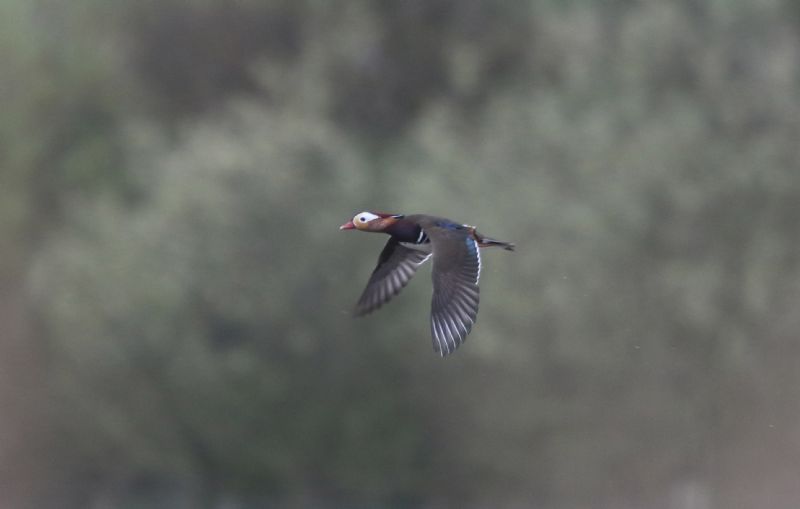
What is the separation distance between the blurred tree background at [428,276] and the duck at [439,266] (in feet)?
29.8

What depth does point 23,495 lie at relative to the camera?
25062 mm

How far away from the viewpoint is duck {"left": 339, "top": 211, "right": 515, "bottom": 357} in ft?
32.6

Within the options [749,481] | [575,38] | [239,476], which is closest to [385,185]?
[575,38]

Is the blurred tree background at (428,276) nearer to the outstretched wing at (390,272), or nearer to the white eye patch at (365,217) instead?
the outstretched wing at (390,272)

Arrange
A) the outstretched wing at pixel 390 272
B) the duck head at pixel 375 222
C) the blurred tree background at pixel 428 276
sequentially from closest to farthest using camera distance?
the duck head at pixel 375 222 → the outstretched wing at pixel 390 272 → the blurred tree background at pixel 428 276

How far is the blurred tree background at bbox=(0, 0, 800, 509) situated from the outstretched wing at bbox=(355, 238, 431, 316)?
905 centimetres

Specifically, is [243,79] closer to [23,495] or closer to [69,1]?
[69,1]

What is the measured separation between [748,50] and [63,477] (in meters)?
13.8

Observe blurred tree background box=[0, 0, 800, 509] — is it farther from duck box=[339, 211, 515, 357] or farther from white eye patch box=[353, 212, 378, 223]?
white eye patch box=[353, 212, 378, 223]

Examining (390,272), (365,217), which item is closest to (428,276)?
(390,272)

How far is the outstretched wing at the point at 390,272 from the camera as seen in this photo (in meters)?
11.1

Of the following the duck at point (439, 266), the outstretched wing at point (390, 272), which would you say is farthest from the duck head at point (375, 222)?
the outstretched wing at point (390, 272)

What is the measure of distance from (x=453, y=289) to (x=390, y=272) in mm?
1185

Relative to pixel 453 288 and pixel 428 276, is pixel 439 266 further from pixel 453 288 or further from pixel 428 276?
pixel 428 276
